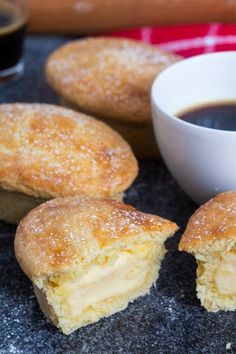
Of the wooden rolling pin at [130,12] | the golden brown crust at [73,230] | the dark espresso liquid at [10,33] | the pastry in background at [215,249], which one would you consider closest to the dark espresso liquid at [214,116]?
the pastry in background at [215,249]

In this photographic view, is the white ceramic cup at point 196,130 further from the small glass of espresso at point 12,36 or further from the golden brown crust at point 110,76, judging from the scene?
the small glass of espresso at point 12,36

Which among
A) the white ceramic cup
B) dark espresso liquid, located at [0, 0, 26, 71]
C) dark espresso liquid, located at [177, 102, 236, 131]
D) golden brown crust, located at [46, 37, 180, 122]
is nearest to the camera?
the white ceramic cup

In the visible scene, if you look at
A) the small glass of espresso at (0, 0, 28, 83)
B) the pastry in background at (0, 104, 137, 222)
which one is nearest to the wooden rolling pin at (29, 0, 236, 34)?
the small glass of espresso at (0, 0, 28, 83)

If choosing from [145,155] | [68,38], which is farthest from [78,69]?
[68,38]

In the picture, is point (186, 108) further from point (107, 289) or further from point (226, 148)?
point (107, 289)

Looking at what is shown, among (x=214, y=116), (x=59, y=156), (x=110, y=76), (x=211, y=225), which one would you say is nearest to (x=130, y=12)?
(x=110, y=76)

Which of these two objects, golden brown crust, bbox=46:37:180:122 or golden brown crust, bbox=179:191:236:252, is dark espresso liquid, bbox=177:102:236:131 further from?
golden brown crust, bbox=179:191:236:252

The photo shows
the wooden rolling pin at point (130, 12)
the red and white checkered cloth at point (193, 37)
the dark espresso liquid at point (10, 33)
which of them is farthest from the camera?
Result: the wooden rolling pin at point (130, 12)

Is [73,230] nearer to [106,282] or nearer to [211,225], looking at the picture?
[106,282]
